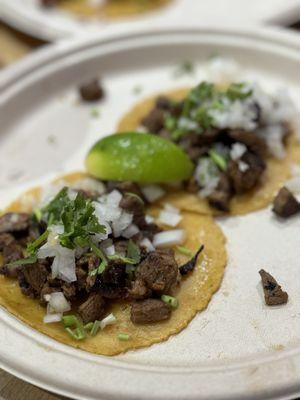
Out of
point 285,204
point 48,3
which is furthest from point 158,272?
point 48,3

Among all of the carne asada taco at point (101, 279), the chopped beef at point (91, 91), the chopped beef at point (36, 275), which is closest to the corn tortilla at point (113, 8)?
the chopped beef at point (91, 91)

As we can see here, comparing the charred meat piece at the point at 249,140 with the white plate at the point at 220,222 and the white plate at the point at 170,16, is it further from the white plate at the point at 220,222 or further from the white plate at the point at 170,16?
the white plate at the point at 170,16

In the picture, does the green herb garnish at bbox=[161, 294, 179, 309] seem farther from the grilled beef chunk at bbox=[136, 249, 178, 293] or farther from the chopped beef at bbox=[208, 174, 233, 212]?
the chopped beef at bbox=[208, 174, 233, 212]

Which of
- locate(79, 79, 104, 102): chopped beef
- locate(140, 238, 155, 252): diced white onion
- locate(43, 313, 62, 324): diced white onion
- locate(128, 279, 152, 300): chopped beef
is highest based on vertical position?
locate(79, 79, 104, 102): chopped beef

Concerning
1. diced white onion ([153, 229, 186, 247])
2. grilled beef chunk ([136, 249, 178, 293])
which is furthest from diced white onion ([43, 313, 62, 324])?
diced white onion ([153, 229, 186, 247])

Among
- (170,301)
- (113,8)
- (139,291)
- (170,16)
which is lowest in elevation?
(170,301)

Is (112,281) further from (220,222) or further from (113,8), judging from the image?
(113,8)
